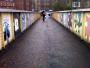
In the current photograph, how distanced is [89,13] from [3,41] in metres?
4.75

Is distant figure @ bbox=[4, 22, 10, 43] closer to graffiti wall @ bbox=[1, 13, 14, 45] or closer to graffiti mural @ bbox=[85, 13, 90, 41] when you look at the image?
graffiti wall @ bbox=[1, 13, 14, 45]

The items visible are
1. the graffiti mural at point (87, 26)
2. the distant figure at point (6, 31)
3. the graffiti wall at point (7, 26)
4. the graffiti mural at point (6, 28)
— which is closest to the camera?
the graffiti wall at point (7, 26)

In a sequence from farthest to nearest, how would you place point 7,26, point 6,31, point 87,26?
point 87,26
point 7,26
point 6,31

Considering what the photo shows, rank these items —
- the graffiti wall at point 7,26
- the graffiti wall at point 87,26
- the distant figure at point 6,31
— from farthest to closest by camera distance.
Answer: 1. the graffiti wall at point 87,26
2. the distant figure at point 6,31
3. the graffiti wall at point 7,26

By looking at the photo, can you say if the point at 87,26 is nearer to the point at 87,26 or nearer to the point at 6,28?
the point at 87,26

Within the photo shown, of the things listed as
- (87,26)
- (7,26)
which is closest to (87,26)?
(87,26)

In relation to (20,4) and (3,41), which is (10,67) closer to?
(3,41)

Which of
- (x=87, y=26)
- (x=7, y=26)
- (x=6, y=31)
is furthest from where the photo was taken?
(x=87, y=26)

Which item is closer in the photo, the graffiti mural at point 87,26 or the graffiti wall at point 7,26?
the graffiti wall at point 7,26

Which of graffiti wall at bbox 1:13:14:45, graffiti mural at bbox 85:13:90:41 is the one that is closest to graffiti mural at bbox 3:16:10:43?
graffiti wall at bbox 1:13:14:45

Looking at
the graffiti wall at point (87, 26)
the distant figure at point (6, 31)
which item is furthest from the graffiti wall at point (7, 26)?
the graffiti wall at point (87, 26)

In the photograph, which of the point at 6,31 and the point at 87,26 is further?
the point at 87,26

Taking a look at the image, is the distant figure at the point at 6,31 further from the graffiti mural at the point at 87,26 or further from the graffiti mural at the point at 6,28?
the graffiti mural at the point at 87,26

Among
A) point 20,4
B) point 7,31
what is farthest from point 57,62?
point 20,4
